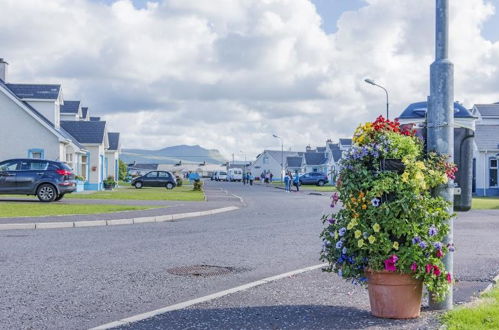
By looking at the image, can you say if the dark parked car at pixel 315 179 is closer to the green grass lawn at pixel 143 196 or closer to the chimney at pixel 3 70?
the green grass lawn at pixel 143 196

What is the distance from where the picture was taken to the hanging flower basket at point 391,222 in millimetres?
6000

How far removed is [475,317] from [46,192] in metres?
22.4

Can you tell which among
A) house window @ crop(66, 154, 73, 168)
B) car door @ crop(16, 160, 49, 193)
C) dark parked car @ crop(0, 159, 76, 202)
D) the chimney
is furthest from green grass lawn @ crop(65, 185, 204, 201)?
the chimney

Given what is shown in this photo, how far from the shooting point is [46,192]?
25.8 m

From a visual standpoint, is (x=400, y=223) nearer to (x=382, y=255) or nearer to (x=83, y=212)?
(x=382, y=255)

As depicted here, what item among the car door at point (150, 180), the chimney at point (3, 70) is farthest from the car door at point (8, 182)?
the car door at point (150, 180)

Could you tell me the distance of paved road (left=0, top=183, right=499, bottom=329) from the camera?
635cm

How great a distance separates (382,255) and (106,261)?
549 cm

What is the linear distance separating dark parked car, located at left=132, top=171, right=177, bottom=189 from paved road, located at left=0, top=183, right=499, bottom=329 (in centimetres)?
4257

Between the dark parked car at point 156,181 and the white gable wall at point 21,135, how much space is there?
21.2 metres

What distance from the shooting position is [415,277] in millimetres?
5996

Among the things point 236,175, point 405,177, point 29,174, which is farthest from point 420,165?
point 236,175

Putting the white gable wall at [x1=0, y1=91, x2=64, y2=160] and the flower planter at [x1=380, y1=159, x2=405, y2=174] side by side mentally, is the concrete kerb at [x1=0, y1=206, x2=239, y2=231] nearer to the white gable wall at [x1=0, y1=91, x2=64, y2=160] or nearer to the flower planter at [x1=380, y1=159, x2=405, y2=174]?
the flower planter at [x1=380, y1=159, x2=405, y2=174]

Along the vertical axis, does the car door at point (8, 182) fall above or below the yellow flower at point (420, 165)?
below
